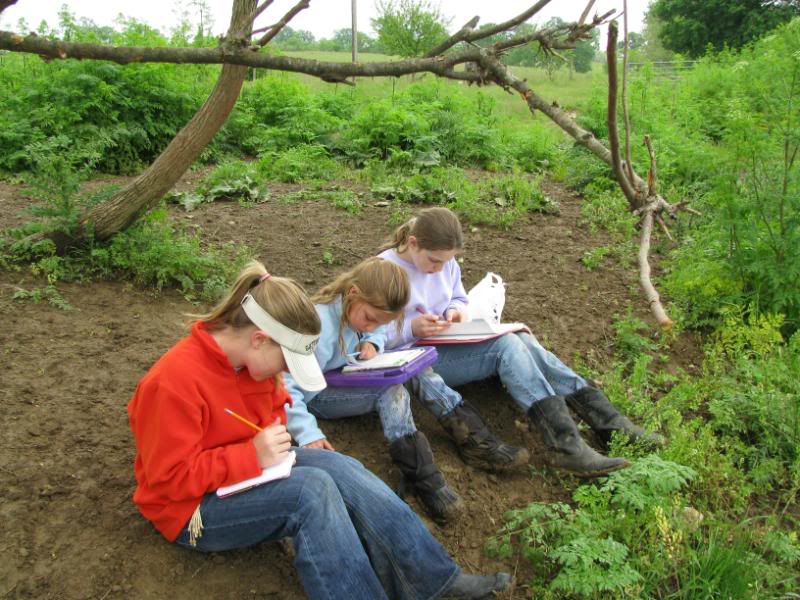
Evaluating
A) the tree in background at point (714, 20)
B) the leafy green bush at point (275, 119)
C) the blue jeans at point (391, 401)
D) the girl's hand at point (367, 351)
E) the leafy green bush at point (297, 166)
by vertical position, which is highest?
the tree in background at point (714, 20)

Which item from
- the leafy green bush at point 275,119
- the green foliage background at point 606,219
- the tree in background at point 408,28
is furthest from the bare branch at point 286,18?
the tree in background at point 408,28

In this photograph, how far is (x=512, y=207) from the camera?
286 inches

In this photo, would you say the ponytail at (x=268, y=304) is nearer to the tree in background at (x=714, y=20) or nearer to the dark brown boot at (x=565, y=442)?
the dark brown boot at (x=565, y=442)

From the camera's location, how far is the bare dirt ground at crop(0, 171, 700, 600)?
2422mm

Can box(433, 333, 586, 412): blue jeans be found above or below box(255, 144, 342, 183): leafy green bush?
below

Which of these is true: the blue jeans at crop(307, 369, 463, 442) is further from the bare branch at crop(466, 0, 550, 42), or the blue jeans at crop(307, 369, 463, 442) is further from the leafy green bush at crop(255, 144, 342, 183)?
the leafy green bush at crop(255, 144, 342, 183)

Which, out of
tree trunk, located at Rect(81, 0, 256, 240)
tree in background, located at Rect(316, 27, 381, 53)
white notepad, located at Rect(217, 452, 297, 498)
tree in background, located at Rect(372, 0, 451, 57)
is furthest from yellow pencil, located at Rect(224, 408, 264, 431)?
tree in background, located at Rect(316, 27, 381, 53)

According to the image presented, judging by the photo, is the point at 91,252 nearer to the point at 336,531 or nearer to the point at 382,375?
the point at 382,375

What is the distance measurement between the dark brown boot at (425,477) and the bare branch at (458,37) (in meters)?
1.69

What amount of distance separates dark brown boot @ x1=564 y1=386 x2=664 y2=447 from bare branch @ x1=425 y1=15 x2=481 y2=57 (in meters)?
1.96

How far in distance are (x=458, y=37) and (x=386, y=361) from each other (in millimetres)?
1453

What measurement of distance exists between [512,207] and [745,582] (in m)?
5.11

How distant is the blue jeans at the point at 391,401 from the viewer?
319 cm

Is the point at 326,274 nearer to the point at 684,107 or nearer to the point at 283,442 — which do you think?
the point at 283,442
